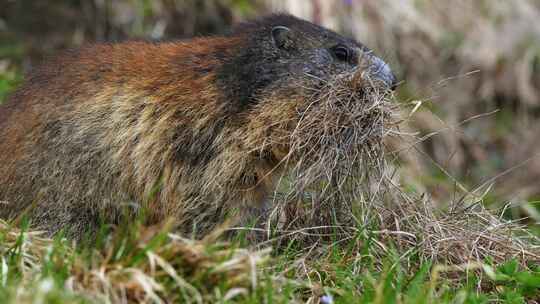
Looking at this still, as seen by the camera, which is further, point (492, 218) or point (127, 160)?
point (492, 218)

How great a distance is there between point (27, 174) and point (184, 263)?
1709 millimetres

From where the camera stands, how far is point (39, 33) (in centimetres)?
975

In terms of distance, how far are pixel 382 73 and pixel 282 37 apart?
69cm

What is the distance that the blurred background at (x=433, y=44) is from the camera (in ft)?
31.1

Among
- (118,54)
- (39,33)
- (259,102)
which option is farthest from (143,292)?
(39,33)

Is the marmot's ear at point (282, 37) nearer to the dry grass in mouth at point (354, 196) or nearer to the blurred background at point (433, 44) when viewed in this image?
the dry grass in mouth at point (354, 196)

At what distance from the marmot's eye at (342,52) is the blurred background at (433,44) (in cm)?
360

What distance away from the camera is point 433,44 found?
10.7m

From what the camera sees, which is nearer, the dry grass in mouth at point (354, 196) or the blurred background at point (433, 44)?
the dry grass in mouth at point (354, 196)

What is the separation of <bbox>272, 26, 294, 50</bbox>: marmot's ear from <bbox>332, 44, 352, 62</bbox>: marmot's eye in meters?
0.29

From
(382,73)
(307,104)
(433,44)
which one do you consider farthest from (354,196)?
(433,44)

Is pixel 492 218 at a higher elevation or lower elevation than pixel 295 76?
lower

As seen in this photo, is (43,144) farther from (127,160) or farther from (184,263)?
(184,263)

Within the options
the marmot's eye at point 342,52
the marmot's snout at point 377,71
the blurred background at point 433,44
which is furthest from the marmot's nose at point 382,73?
the blurred background at point 433,44
